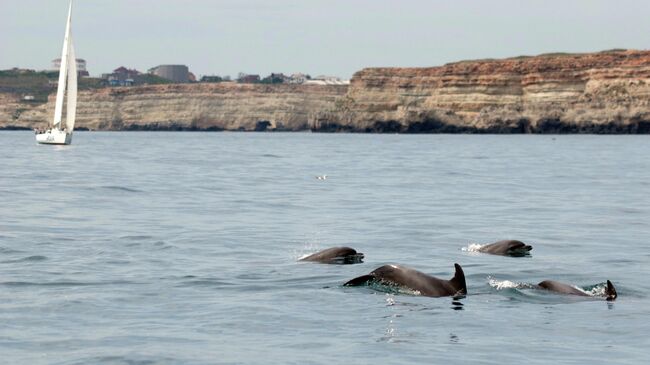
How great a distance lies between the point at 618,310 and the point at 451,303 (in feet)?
7.86

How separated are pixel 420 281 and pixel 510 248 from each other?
21.4ft

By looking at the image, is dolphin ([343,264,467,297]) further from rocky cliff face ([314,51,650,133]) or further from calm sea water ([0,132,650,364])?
rocky cliff face ([314,51,650,133])

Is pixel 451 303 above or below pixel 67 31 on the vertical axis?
below

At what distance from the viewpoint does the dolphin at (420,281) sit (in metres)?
16.8

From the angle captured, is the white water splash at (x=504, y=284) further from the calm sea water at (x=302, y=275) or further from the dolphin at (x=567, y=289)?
the dolphin at (x=567, y=289)

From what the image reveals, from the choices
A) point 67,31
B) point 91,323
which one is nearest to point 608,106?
point 67,31

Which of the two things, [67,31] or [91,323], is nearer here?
[91,323]

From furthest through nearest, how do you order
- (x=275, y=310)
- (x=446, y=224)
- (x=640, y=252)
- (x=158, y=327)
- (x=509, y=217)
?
(x=509, y=217)
(x=446, y=224)
(x=640, y=252)
(x=275, y=310)
(x=158, y=327)

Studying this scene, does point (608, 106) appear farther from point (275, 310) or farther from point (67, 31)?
point (275, 310)

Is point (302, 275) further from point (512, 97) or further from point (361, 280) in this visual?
point (512, 97)

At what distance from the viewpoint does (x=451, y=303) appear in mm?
16219

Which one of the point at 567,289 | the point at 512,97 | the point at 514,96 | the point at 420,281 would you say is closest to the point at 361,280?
the point at 420,281

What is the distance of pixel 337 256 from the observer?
2122cm

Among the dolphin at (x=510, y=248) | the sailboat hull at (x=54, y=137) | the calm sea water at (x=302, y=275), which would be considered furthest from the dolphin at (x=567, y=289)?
the sailboat hull at (x=54, y=137)
